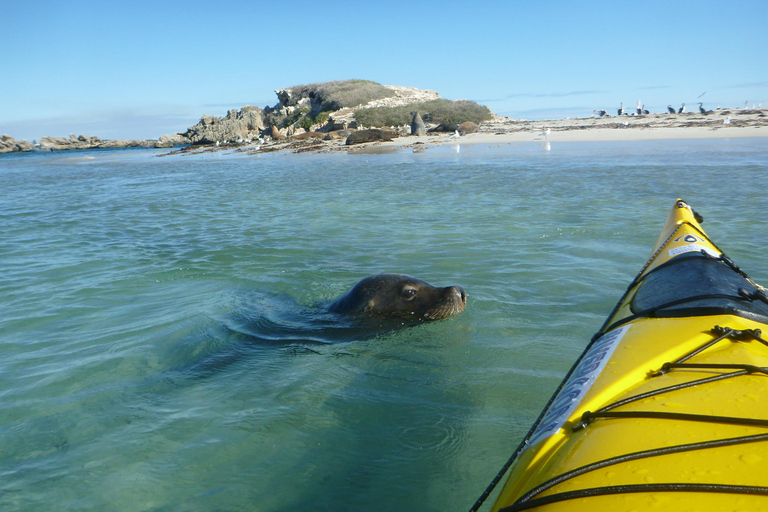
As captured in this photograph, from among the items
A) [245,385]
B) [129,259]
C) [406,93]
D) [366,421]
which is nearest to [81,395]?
[245,385]

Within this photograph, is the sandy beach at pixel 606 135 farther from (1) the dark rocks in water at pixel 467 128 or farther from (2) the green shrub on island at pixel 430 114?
(2) the green shrub on island at pixel 430 114

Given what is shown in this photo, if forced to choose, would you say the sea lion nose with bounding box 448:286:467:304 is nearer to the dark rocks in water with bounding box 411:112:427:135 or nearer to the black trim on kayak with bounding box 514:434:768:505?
the black trim on kayak with bounding box 514:434:768:505

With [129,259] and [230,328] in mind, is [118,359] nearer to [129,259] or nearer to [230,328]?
[230,328]

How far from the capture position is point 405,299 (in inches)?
202

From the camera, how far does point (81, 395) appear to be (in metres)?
4.17

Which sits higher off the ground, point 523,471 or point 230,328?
point 523,471

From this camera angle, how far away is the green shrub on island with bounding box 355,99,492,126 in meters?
44.5

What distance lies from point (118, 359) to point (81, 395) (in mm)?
655

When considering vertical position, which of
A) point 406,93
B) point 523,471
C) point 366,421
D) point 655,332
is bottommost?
point 366,421

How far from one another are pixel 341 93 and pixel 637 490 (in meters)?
62.0

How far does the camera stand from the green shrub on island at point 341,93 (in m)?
56.8

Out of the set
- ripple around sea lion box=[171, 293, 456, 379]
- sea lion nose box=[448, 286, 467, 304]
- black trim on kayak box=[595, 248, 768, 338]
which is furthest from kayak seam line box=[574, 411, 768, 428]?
sea lion nose box=[448, 286, 467, 304]

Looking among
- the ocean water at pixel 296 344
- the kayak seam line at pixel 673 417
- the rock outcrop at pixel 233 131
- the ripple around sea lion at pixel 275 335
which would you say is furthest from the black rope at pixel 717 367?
the rock outcrop at pixel 233 131

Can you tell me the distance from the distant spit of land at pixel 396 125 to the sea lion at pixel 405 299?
24.2 meters
